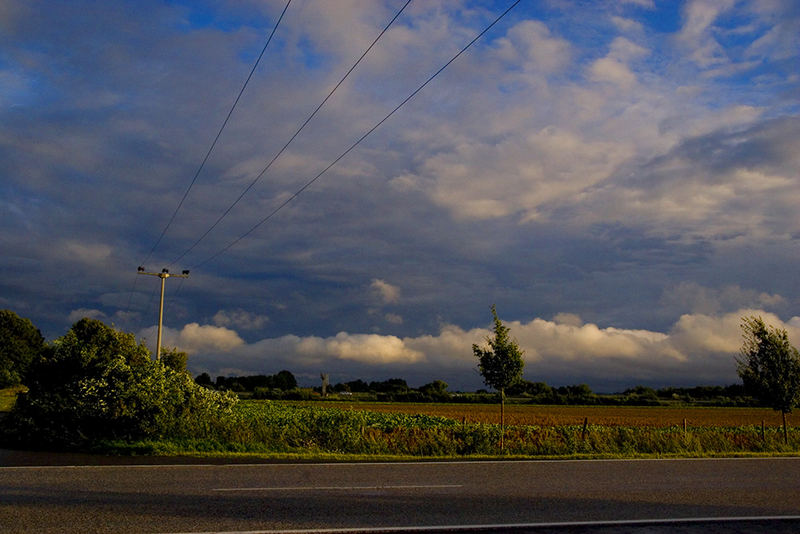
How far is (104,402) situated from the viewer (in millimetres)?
20891

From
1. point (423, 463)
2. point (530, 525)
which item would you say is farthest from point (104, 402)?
point (530, 525)

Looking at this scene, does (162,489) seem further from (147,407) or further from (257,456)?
(147,407)

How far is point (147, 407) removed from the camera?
822 inches

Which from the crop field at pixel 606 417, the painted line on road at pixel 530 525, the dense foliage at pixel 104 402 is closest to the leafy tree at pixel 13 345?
the crop field at pixel 606 417

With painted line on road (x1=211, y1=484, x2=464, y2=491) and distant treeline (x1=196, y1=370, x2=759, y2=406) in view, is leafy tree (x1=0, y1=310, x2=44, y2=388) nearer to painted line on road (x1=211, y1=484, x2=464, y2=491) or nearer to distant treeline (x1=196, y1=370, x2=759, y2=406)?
distant treeline (x1=196, y1=370, x2=759, y2=406)

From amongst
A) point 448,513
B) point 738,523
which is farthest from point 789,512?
point 448,513

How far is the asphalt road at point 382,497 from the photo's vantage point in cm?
895

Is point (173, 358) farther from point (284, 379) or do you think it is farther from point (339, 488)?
point (284, 379)

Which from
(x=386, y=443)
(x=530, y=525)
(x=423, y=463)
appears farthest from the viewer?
(x=386, y=443)

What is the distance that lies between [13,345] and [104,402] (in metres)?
82.0

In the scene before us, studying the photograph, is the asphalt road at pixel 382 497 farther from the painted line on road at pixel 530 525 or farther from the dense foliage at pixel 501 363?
the dense foliage at pixel 501 363

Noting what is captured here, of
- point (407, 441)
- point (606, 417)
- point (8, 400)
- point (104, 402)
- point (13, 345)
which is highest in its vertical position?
point (13, 345)

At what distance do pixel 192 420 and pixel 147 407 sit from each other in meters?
1.43

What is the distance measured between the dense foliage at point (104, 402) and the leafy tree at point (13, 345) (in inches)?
2867
